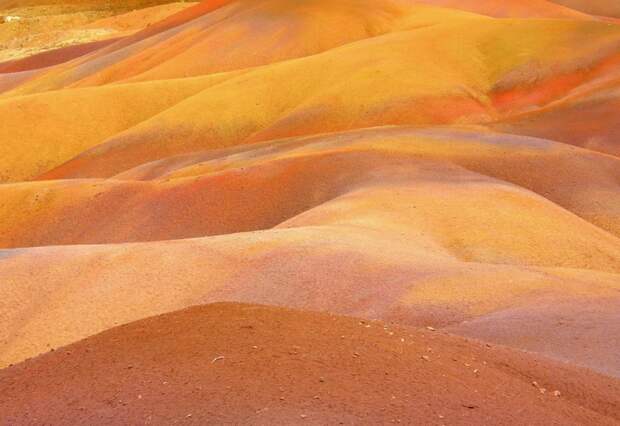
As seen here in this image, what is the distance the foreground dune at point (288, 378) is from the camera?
17.5ft

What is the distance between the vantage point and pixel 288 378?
224 inches

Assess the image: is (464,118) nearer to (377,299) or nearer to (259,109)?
(259,109)

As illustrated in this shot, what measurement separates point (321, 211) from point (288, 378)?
928 centimetres

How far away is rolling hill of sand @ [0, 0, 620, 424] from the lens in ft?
20.0

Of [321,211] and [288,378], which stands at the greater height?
[288,378]

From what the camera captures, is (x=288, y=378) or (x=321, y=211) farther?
(x=321, y=211)

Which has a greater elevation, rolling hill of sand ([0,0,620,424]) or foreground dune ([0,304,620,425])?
foreground dune ([0,304,620,425])

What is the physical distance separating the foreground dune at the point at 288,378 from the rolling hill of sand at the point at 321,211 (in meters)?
0.03

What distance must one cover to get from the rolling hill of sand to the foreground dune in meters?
0.03

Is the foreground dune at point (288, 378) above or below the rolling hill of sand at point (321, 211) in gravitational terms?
above

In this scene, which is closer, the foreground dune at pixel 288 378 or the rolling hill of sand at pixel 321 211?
the foreground dune at pixel 288 378

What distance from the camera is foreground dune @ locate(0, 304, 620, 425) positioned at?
5332mm

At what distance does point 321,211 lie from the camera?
1489 centimetres

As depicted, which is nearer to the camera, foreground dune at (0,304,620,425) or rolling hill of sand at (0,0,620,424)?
foreground dune at (0,304,620,425)
